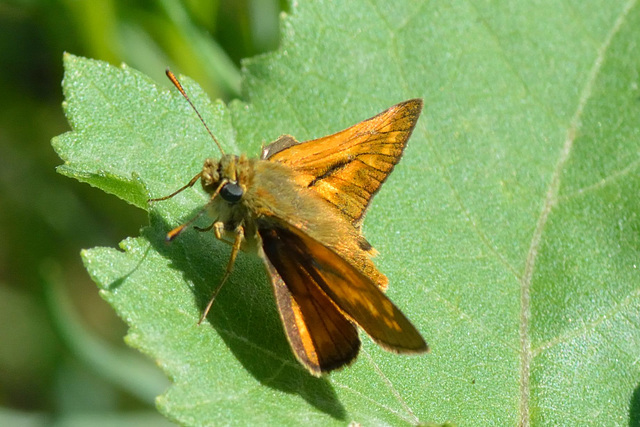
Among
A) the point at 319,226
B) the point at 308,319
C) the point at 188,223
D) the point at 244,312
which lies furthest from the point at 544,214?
the point at 188,223

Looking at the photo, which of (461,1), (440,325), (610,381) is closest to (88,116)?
(440,325)

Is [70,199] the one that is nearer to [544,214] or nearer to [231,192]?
[231,192]

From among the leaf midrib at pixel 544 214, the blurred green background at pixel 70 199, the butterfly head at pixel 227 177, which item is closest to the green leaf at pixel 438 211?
the leaf midrib at pixel 544 214

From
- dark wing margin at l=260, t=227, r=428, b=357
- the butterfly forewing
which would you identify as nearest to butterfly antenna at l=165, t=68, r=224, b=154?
the butterfly forewing

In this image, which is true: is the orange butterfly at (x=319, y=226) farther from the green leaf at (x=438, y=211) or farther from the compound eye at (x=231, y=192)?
the green leaf at (x=438, y=211)

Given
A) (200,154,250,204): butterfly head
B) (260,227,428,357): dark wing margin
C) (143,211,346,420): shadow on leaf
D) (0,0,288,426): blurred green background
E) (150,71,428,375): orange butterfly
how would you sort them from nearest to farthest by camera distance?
(260,227,428,357): dark wing margin → (150,71,428,375): orange butterfly → (143,211,346,420): shadow on leaf → (200,154,250,204): butterfly head → (0,0,288,426): blurred green background

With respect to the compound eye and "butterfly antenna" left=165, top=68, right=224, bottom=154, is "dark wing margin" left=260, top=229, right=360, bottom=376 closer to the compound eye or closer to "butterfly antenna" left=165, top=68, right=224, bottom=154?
the compound eye

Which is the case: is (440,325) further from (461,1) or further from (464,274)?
(461,1)
